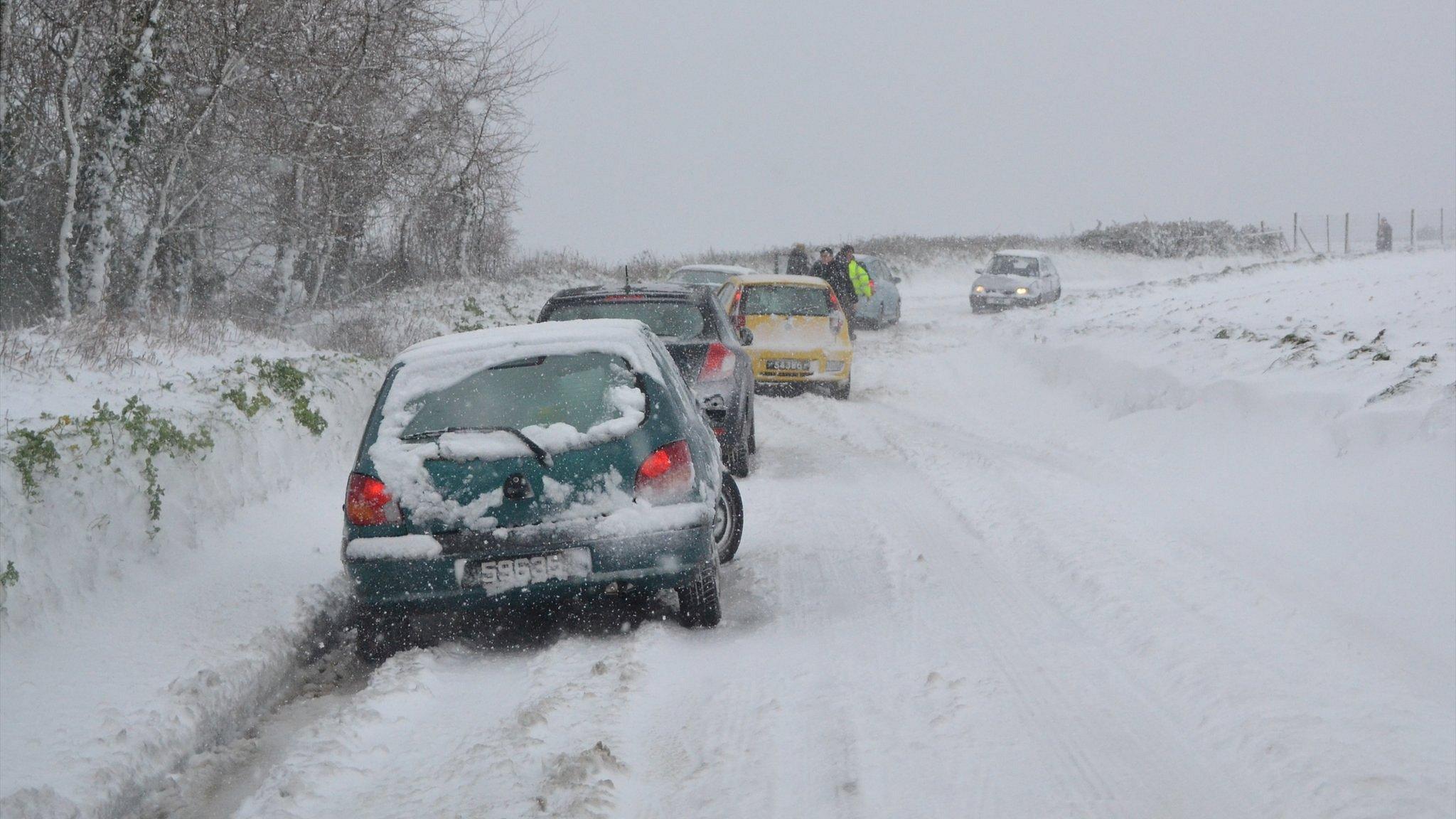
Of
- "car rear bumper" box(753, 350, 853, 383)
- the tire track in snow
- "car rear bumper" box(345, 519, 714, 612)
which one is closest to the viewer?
the tire track in snow

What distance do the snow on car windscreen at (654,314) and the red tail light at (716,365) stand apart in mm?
188

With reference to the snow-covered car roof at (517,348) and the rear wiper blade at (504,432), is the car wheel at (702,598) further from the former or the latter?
the snow-covered car roof at (517,348)

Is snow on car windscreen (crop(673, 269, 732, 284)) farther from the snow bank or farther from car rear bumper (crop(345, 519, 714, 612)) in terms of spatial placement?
car rear bumper (crop(345, 519, 714, 612))

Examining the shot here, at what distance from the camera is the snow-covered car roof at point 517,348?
222 inches

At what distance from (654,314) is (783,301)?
6.20 metres

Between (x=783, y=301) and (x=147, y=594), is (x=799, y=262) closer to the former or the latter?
(x=783, y=301)

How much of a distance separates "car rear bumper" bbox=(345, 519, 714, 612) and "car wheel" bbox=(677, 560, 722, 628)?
0.78 ft

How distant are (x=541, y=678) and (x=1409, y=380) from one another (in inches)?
282

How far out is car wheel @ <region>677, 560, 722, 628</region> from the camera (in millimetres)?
5512

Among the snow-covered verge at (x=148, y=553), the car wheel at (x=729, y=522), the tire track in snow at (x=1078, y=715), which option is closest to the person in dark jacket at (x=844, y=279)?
the snow-covered verge at (x=148, y=553)

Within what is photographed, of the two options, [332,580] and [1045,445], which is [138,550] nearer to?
[332,580]

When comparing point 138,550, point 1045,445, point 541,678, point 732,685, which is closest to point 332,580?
point 138,550

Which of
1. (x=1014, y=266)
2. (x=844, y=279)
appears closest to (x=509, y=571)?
(x=844, y=279)

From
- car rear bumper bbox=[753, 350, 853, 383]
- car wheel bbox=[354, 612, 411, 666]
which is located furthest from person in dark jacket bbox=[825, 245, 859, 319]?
car wheel bbox=[354, 612, 411, 666]
